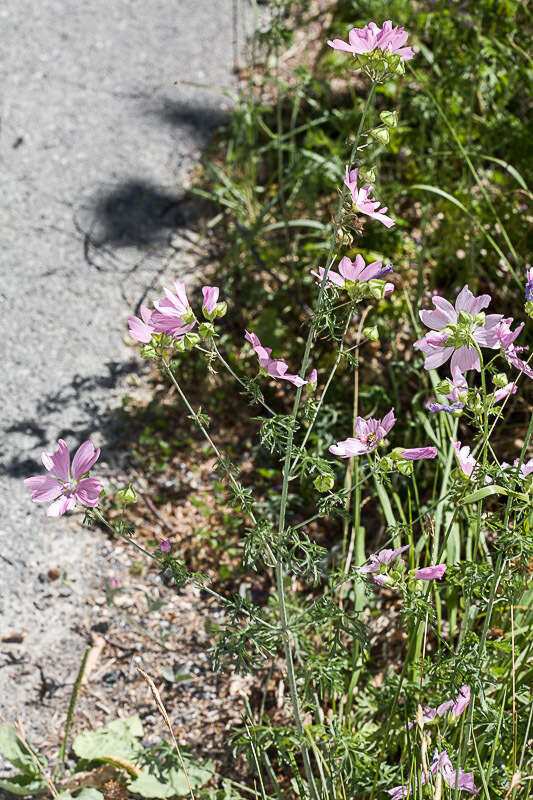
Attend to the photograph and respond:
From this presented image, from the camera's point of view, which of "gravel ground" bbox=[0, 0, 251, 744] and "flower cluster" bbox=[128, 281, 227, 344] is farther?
"gravel ground" bbox=[0, 0, 251, 744]

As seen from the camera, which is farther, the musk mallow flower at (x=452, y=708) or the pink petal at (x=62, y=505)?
the musk mallow flower at (x=452, y=708)

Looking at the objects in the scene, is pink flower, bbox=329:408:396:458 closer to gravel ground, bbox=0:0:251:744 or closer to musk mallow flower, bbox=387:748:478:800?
musk mallow flower, bbox=387:748:478:800

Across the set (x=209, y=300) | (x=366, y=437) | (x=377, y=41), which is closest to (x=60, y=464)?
(x=209, y=300)

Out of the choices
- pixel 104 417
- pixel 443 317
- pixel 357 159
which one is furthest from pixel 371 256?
pixel 443 317

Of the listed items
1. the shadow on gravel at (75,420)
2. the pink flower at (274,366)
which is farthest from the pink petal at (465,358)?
the shadow on gravel at (75,420)

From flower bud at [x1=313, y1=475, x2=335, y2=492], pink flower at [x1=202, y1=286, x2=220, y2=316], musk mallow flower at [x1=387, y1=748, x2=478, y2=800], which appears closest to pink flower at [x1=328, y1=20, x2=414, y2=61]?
pink flower at [x1=202, y1=286, x2=220, y2=316]

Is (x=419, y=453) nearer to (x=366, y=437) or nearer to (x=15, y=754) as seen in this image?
A: (x=366, y=437)

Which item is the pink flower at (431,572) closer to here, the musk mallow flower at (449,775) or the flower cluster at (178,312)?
the musk mallow flower at (449,775)
